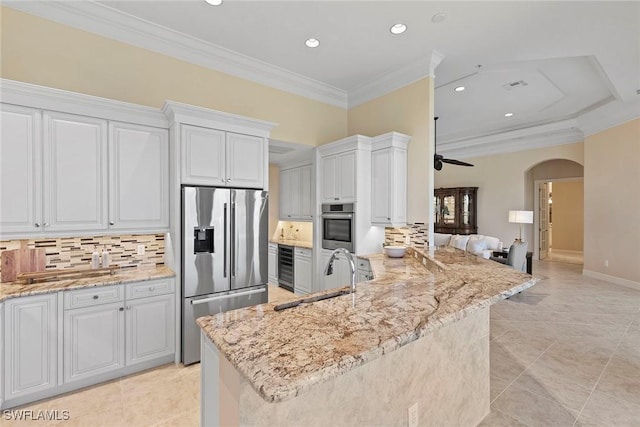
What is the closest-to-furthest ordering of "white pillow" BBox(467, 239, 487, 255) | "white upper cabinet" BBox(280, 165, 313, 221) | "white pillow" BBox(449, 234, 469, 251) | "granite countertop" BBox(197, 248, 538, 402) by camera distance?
"granite countertop" BBox(197, 248, 538, 402) < "white upper cabinet" BBox(280, 165, 313, 221) < "white pillow" BBox(467, 239, 487, 255) < "white pillow" BBox(449, 234, 469, 251)

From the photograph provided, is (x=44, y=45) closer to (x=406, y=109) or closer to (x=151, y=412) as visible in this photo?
(x=151, y=412)

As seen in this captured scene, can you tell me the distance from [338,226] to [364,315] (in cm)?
313

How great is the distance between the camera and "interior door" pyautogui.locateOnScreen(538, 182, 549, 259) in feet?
29.5

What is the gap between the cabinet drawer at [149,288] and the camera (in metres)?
2.78

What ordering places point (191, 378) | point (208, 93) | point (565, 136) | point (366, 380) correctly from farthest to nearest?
point (565, 136) < point (208, 93) < point (191, 378) < point (366, 380)

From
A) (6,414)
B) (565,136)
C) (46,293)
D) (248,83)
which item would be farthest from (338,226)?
(565,136)

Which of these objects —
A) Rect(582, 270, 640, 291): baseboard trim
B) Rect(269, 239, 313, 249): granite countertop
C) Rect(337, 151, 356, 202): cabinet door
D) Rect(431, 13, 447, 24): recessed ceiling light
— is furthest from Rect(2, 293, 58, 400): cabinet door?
Rect(582, 270, 640, 291): baseboard trim

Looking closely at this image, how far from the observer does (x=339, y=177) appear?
4.50 metres

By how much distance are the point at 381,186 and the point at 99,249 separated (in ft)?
11.1

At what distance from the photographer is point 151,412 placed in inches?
90.6

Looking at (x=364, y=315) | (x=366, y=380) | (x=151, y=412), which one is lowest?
(x=151, y=412)

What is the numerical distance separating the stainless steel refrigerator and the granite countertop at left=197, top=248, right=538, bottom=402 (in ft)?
5.61

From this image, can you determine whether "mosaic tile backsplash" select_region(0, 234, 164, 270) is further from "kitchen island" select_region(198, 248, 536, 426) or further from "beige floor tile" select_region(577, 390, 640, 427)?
"beige floor tile" select_region(577, 390, 640, 427)

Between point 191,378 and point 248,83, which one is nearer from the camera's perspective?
point 191,378
